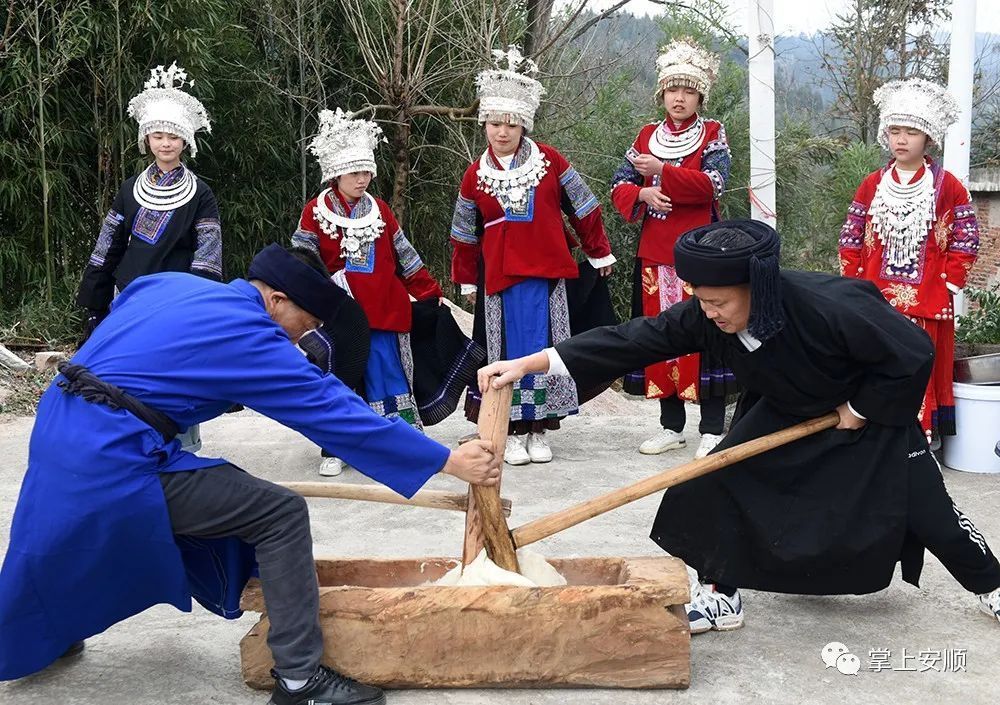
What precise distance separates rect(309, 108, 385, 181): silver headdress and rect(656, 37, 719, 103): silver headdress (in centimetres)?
147

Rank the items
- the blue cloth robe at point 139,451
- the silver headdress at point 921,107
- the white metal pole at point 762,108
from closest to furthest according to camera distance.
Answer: the blue cloth robe at point 139,451, the silver headdress at point 921,107, the white metal pole at point 762,108

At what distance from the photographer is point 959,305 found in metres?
6.54

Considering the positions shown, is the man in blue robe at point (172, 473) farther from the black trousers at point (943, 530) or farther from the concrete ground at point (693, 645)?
the black trousers at point (943, 530)

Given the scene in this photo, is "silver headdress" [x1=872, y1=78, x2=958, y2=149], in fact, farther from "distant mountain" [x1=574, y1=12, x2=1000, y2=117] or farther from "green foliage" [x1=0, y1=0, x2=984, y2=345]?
"green foliage" [x1=0, y1=0, x2=984, y2=345]

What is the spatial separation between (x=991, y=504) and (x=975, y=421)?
0.61 m

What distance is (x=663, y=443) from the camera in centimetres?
580

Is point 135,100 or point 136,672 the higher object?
point 135,100

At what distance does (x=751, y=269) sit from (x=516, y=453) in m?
2.69

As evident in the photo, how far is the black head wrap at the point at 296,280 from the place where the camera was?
3.10 metres

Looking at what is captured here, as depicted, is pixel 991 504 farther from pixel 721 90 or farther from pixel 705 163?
pixel 721 90

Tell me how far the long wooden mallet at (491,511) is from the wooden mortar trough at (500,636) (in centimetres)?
23

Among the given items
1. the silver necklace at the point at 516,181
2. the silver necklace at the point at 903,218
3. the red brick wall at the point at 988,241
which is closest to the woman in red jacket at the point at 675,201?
the silver necklace at the point at 516,181

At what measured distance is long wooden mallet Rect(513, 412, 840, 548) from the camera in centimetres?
329

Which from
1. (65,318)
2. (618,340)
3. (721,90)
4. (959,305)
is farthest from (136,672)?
(721,90)
